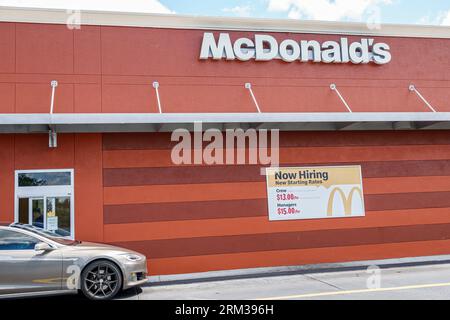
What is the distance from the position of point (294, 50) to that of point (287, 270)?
223 inches

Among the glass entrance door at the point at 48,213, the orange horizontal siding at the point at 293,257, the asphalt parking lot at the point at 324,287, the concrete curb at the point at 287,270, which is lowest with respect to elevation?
the asphalt parking lot at the point at 324,287

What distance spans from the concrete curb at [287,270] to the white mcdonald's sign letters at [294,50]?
208 inches

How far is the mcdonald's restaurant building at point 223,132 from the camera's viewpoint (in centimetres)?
1063

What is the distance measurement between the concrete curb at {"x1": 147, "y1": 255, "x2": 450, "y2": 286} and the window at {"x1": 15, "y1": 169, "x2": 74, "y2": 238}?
239 cm

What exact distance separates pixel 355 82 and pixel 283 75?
6.62ft

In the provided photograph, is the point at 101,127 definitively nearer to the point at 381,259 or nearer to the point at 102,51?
the point at 102,51

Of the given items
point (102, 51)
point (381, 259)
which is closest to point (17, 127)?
point (102, 51)

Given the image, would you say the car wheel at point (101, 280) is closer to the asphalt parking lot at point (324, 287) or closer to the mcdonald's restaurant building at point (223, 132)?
the asphalt parking lot at point (324, 287)

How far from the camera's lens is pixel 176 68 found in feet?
38.0

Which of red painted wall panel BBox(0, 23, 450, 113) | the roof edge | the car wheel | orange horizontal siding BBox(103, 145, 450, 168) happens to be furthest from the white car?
the roof edge

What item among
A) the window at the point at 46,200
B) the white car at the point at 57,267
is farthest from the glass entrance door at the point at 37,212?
the white car at the point at 57,267

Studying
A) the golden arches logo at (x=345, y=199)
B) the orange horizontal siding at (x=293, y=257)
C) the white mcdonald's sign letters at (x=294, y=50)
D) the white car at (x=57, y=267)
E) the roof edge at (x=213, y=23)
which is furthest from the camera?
the white mcdonald's sign letters at (x=294, y=50)

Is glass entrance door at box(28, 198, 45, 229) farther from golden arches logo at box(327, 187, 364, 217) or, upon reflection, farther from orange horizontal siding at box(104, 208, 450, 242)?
golden arches logo at box(327, 187, 364, 217)
